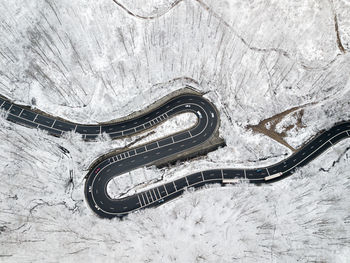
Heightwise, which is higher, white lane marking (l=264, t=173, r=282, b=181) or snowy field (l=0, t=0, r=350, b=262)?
snowy field (l=0, t=0, r=350, b=262)

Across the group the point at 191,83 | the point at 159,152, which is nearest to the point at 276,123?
the point at 191,83

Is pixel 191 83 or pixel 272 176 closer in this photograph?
pixel 272 176

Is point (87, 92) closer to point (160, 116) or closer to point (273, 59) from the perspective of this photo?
point (160, 116)

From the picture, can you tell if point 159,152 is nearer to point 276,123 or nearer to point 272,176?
point 272,176

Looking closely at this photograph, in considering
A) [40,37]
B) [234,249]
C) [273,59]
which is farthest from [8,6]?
[234,249]

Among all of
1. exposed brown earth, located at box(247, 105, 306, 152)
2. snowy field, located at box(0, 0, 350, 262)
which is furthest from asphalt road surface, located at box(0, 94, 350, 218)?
exposed brown earth, located at box(247, 105, 306, 152)

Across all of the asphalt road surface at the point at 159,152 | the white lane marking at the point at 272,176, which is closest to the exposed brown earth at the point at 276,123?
the asphalt road surface at the point at 159,152

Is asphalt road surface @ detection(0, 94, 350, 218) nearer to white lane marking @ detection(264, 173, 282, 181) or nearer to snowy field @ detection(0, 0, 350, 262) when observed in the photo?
white lane marking @ detection(264, 173, 282, 181)
